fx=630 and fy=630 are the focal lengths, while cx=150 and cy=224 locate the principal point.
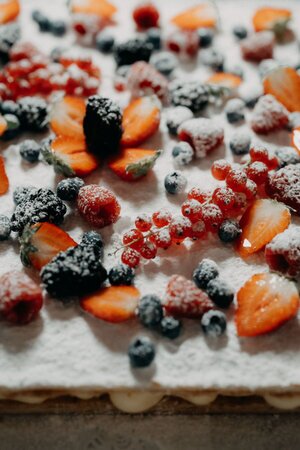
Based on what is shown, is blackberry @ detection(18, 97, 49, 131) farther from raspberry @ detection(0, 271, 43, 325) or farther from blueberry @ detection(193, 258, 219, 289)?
blueberry @ detection(193, 258, 219, 289)

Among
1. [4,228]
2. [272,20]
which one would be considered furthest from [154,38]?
[4,228]

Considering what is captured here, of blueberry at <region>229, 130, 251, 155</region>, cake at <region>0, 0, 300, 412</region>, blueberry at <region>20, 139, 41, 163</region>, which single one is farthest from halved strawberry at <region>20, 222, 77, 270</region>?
blueberry at <region>229, 130, 251, 155</region>

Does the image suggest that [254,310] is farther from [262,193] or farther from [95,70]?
[95,70]

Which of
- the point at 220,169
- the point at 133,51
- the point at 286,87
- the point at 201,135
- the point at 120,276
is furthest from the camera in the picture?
the point at 133,51

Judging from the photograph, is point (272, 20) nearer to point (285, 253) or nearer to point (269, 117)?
point (269, 117)

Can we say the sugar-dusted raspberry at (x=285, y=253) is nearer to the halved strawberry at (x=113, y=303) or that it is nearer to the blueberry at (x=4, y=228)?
the halved strawberry at (x=113, y=303)

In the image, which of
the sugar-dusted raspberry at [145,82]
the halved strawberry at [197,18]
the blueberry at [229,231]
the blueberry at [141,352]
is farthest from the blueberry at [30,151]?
the halved strawberry at [197,18]

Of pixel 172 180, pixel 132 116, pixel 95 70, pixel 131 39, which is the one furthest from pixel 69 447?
pixel 131 39

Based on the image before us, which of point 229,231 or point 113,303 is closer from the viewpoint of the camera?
point 113,303
